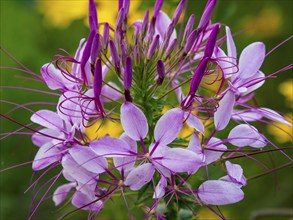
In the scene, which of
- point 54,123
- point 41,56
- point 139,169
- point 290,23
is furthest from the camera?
point 290,23

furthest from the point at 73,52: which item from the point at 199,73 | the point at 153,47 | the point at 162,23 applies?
the point at 199,73

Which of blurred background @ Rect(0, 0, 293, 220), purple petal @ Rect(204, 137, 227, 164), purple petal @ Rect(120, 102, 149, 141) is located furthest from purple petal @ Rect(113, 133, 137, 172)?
blurred background @ Rect(0, 0, 293, 220)

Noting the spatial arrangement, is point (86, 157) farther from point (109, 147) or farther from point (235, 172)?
point (235, 172)

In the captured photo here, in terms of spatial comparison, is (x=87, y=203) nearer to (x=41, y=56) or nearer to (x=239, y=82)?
(x=239, y=82)

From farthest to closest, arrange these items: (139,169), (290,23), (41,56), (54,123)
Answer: (290,23)
(41,56)
(54,123)
(139,169)

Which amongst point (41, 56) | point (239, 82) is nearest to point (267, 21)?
point (41, 56)

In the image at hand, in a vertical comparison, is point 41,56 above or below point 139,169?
below
